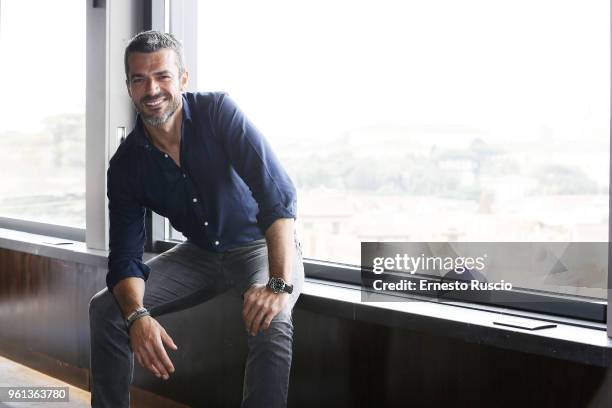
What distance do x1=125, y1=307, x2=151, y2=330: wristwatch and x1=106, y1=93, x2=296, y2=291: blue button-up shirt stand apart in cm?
14

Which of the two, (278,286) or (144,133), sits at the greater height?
(144,133)

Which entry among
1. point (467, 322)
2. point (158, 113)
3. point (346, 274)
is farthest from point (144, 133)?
point (467, 322)

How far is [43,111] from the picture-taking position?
14.8 ft

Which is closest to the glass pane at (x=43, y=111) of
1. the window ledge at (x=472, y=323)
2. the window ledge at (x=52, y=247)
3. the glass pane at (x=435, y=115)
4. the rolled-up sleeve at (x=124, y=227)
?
the window ledge at (x=52, y=247)

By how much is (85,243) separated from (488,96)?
2163 millimetres

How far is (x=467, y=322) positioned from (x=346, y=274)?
0.71 m

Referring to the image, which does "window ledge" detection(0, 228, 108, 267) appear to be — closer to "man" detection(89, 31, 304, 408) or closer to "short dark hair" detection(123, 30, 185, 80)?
"man" detection(89, 31, 304, 408)

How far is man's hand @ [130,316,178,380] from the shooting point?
8.20ft

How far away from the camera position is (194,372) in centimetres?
327

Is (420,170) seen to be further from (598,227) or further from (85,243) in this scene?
(85,243)

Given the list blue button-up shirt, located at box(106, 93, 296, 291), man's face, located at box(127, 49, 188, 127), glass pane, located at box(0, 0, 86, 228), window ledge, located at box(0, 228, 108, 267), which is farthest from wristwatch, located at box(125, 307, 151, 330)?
glass pane, located at box(0, 0, 86, 228)

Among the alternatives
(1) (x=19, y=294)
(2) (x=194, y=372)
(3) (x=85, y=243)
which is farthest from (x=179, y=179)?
(1) (x=19, y=294)

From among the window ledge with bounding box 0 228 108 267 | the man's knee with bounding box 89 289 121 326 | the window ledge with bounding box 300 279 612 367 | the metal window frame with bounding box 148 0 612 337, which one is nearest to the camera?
the window ledge with bounding box 300 279 612 367

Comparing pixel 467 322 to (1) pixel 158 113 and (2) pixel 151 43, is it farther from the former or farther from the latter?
(2) pixel 151 43
